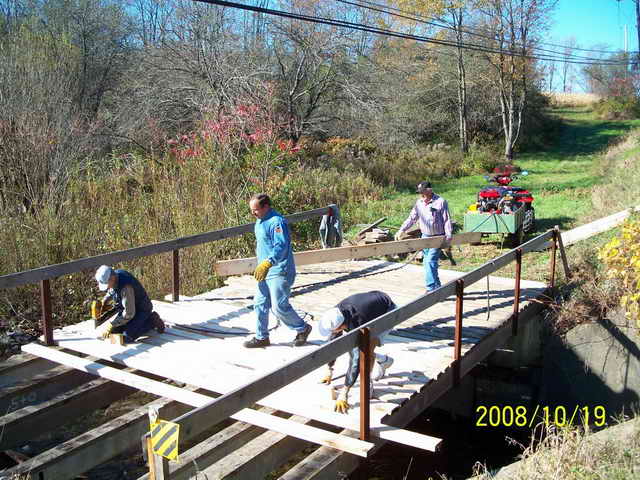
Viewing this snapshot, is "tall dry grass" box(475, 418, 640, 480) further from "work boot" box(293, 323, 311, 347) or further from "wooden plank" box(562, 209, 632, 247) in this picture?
"wooden plank" box(562, 209, 632, 247)

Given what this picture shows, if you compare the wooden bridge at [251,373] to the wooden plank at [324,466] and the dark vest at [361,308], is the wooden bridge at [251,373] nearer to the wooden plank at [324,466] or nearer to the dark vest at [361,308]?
the wooden plank at [324,466]

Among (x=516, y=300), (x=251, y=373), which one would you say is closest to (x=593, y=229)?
(x=516, y=300)

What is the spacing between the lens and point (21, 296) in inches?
373

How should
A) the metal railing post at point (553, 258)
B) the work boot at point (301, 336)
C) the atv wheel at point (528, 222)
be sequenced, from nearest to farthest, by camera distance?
the work boot at point (301, 336) → the metal railing post at point (553, 258) → the atv wheel at point (528, 222)

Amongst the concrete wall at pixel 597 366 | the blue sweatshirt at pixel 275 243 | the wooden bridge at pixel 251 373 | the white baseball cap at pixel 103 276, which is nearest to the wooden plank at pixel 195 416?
the wooden bridge at pixel 251 373

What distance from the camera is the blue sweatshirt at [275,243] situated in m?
6.22

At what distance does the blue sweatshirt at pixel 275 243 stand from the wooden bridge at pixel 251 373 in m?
0.93

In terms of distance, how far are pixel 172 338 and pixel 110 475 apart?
64.5 inches

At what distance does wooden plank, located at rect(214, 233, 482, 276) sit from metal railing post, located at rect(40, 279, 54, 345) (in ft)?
7.14

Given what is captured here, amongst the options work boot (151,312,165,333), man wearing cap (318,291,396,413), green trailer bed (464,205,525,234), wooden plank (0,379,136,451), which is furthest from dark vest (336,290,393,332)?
green trailer bed (464,205,525,234)

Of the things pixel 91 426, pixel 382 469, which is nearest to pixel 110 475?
pixel 91 426

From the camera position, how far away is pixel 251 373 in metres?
6.00

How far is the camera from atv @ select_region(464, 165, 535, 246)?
1262 centimetres

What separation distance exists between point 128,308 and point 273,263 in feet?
5.60
